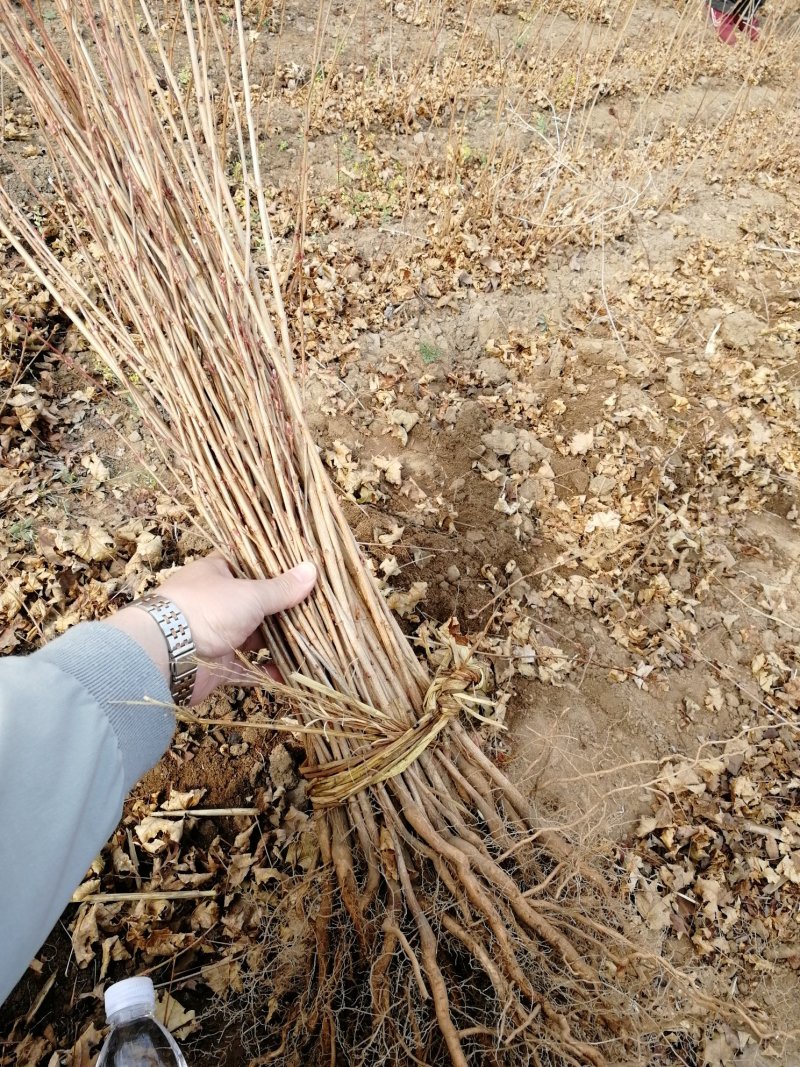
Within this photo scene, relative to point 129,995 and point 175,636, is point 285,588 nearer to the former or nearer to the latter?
point 175,636

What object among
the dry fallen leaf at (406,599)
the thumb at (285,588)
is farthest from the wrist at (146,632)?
the dry fallen leaf at (406,599)

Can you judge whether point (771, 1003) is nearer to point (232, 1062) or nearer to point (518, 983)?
point (518, 983)

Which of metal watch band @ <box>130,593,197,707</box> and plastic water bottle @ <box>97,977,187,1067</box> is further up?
metal watch band @ <box>130,593,197,707</box>

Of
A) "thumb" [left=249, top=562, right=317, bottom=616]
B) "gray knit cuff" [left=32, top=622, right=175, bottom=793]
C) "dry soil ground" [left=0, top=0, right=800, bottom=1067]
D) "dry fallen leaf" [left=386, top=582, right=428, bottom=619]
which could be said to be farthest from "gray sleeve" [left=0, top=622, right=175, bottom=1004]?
"dry fallen leaf" [left=386, top=582, right=428, bottom=619]

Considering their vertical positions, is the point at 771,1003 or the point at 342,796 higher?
the point at 342,796

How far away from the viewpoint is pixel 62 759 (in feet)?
3.11

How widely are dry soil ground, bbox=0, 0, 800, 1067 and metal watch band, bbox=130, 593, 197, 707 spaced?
549mm

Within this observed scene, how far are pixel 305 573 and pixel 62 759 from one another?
22.8 inches

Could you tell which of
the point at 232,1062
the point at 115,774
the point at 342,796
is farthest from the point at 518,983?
the point at 115,774

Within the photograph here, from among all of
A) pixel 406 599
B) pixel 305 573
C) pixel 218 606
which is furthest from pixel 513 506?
pixel 218 606

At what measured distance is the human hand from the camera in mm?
1192

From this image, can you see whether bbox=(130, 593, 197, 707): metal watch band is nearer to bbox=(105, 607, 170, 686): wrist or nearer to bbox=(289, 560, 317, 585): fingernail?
bbox=(105, 607, 170, 686): wrist

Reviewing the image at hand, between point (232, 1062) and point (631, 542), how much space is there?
1898mm

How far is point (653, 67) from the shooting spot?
16.1ft
